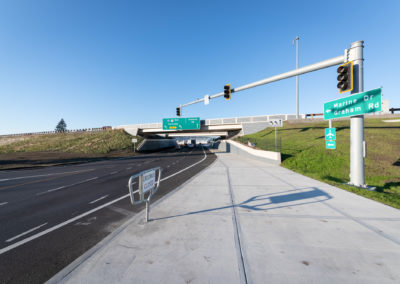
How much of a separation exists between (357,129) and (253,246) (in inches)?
305

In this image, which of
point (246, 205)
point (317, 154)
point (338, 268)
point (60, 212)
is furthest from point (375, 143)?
point (60, 212)

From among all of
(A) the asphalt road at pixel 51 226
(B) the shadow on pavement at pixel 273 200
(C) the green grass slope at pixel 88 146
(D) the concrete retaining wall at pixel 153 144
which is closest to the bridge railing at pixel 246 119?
(D) the concrete retaining wall at pixel 153 144

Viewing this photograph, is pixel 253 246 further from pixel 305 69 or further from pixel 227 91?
pixel 227 91

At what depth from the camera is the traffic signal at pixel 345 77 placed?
681 cm

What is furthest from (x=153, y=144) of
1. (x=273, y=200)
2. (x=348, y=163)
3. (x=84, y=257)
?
(x=84, y=257)

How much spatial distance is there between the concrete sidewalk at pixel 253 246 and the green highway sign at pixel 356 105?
3737 millimetres

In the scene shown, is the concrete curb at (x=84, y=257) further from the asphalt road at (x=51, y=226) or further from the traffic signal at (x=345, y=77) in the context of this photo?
the traffic signal at (x=345, y=77)

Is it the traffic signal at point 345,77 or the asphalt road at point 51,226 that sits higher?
the traffic signal at point 345,77

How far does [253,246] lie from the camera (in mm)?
3314

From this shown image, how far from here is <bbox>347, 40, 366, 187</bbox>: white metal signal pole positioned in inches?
283

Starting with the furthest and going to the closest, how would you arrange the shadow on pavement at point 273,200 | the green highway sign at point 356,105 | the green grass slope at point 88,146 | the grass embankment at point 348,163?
the green grass slope at point 88,146
the grass embankment at point 348,163
the green highway sign at point 356,105
the shadow on pavement at point 273,200

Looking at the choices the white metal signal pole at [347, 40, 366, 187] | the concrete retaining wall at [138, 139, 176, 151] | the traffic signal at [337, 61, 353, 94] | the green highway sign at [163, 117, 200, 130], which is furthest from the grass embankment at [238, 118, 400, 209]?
the concrete retaining wall at [138, 139, 176, 151]

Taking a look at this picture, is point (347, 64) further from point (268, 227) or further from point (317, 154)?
point (317, 154)

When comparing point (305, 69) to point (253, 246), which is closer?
point (253, 246)
